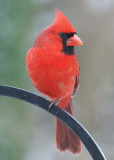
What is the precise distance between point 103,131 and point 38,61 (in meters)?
2.72

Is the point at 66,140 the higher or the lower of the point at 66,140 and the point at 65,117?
the lower

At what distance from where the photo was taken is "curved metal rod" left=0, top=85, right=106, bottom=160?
4.08 feet

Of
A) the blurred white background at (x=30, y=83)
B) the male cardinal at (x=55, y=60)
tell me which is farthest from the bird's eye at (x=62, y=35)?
the blurred white background at (x=30, y=83)

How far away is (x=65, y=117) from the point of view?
1.36m

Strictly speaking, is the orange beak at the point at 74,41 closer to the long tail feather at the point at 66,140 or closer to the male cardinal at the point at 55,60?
the male cardinal at the point at 55,60

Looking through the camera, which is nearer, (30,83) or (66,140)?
(66,140)

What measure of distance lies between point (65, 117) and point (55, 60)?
1.55 feet

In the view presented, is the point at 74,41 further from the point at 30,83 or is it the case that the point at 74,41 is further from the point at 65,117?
the point at 30,83

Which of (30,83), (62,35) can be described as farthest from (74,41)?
(30,83)

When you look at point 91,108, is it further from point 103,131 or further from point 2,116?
point 2,116

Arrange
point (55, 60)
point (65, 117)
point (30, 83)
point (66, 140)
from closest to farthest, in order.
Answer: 1. point (65, 117)
2. point (55, 60)
3. point (66, 140)
4. point (30, 83)

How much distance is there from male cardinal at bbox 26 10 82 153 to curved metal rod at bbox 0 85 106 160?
11.8 inches

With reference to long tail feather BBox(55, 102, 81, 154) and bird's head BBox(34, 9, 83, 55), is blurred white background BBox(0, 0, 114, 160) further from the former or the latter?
bird's head BBox(34, 9, 83, 55)

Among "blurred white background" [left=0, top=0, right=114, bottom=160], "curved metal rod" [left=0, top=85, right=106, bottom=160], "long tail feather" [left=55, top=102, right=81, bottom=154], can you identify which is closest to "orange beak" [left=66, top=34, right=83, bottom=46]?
"curved metal rod" [left=0, top=85, right=106, bottom=160]
